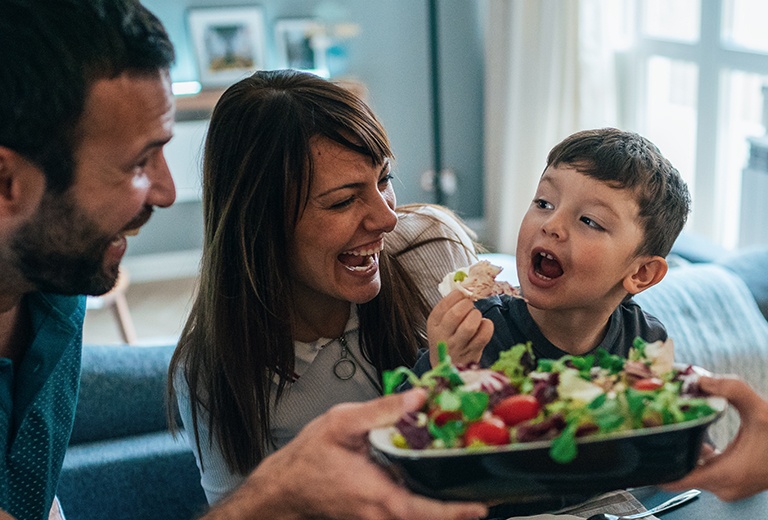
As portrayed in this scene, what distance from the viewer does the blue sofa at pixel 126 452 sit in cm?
194

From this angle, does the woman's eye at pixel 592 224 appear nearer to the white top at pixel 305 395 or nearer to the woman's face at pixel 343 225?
the woman's face at pixel 343 225

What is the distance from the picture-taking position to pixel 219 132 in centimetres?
151

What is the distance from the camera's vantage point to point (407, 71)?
16.7 ft

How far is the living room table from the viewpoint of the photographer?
1.22 m

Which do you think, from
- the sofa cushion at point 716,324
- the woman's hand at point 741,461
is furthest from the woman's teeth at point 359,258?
the sofa cushion at point 716,324

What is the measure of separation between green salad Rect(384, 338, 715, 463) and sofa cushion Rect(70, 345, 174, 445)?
128 cm

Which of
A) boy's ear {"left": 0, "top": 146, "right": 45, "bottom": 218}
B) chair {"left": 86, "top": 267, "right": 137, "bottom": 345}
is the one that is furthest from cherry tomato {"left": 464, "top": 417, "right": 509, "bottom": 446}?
chair {"left": 86, "top": 267, "right": 137, "bottom": 345}

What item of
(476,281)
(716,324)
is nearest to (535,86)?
(716,324)

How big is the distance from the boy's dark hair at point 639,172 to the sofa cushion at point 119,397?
3.70 feet

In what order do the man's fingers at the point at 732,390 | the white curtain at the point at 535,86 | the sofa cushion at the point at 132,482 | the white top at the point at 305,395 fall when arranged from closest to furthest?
the man's fingers at the point at 732,390, the white top at the point at 305,395, the sofa cushion at the point at 132,482, the white curtain at the point at 535,86

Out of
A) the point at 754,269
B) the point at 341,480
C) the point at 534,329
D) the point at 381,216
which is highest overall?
the point at 381,216

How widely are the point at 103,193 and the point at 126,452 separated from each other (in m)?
0.91

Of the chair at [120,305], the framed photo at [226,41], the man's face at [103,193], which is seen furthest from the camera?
the framed photo at [226,41]

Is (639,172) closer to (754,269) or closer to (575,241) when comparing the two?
(575,241)
